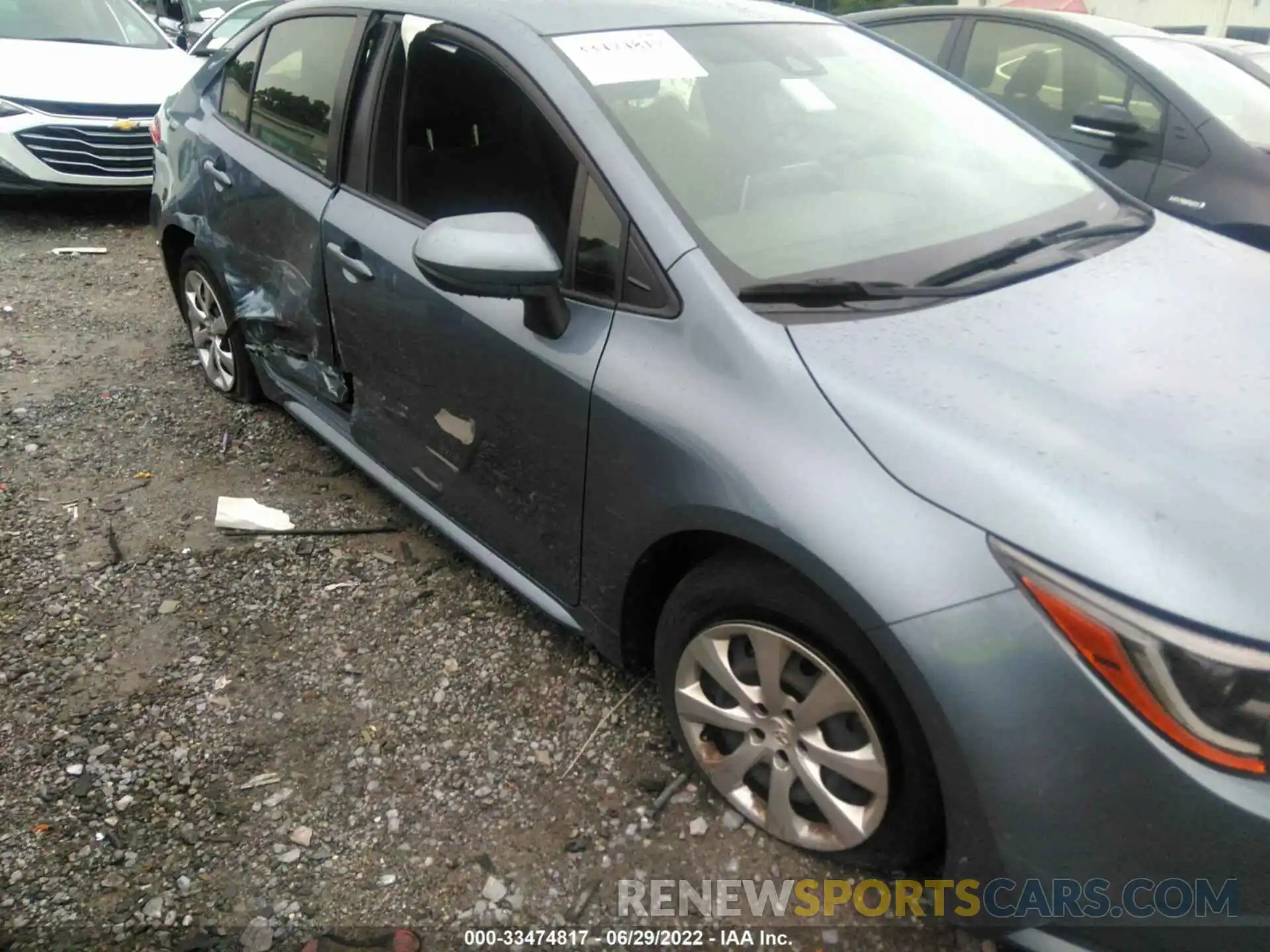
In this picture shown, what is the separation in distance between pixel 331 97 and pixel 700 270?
5.07 ft

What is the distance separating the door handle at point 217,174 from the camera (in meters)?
3.34

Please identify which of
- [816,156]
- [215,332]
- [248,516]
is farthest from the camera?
[215,332]

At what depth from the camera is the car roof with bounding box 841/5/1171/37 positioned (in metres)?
4.90

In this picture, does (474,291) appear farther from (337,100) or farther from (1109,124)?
(1109,124)

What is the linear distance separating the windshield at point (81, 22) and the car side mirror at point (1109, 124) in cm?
666

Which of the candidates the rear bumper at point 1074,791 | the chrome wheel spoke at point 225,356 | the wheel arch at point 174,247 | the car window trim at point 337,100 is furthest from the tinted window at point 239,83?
the rear bumper at point 1074,791

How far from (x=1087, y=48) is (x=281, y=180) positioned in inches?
157

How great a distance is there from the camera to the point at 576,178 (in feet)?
6.88

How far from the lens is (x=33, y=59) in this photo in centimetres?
647

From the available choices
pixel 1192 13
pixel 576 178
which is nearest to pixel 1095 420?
pixel 576 178

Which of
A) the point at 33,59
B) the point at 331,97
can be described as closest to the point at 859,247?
the point at 331,97

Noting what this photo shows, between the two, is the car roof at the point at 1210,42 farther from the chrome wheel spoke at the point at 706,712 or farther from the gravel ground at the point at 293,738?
the chrome wheel spoke at the point at 706,712

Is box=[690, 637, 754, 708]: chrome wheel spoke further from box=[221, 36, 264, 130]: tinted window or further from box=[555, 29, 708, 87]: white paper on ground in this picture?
box=[221, 36, 264, 130]: tinted window

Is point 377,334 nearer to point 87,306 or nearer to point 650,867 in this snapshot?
point 650,867
